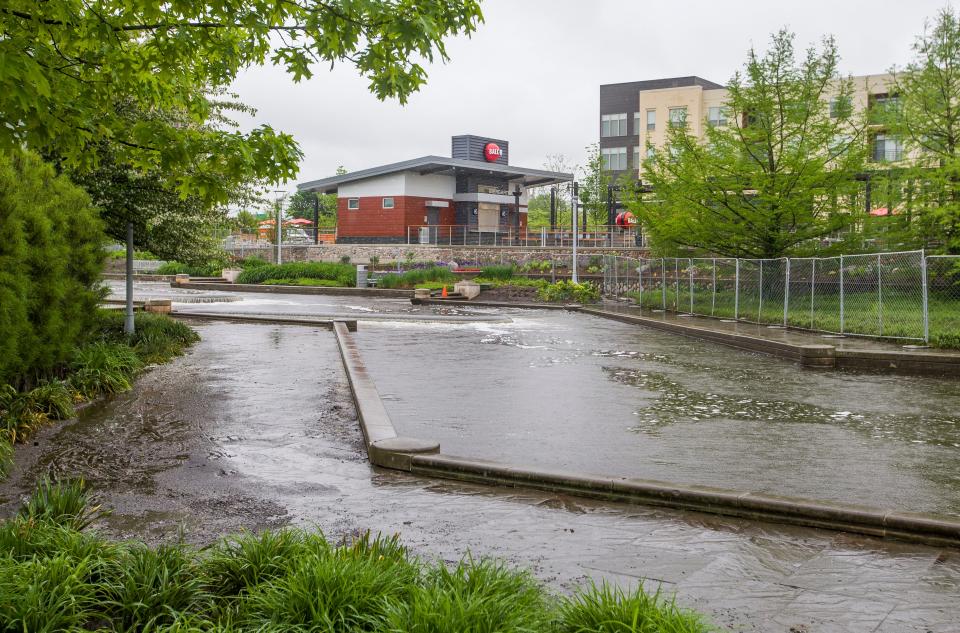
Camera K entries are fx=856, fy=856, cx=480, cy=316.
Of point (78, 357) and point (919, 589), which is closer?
point (919, 589)

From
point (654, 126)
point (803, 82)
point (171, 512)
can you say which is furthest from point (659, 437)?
point (654, 126)

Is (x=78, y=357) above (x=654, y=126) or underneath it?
underneath

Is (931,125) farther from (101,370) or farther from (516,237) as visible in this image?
(516,237)

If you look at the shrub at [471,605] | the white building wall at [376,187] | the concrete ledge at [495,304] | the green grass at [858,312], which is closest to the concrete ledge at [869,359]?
the green grass at [858,312]

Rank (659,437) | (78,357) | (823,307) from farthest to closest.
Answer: (823,307)
(78,357)
(659,437)

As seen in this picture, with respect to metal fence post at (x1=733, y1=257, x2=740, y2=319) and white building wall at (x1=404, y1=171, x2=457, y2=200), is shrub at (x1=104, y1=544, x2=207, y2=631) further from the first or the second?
white building wall at (x1=404, y1=171, x2=457, y2=200)

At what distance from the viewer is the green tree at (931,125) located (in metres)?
25.4

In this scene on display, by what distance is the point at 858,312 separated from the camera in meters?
20.5

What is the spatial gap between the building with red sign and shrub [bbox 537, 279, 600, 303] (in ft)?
67.6

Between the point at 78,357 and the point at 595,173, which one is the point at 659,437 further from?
the point at 595,173

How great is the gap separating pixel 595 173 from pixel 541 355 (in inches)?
2063

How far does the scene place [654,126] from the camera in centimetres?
6606

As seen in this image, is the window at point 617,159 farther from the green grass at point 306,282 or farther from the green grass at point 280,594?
the green grass at point 280,594

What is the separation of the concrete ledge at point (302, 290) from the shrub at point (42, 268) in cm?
2889
